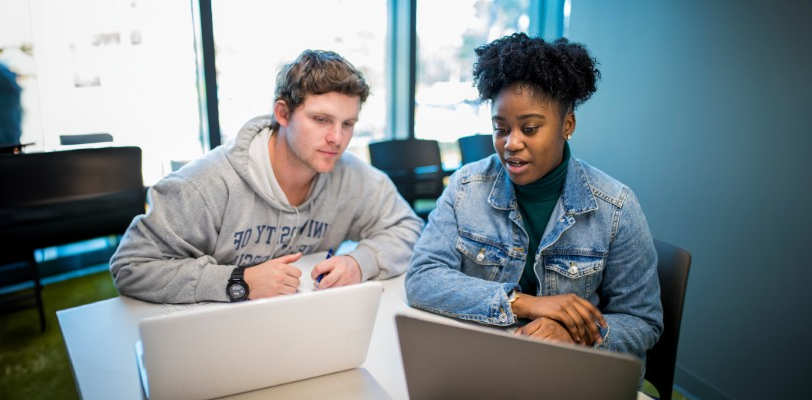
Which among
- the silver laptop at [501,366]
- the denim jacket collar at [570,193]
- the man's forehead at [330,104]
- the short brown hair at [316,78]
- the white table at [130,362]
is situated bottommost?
the white table at [130,362]

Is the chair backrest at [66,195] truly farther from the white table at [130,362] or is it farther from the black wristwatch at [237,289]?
the black wristwatch at [237,289]

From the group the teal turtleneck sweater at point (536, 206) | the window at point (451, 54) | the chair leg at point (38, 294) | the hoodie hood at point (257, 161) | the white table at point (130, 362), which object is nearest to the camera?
the white table at point (130, 362)

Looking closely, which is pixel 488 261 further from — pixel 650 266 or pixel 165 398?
pixel 165 398

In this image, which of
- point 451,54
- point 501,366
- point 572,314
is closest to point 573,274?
point 572,314

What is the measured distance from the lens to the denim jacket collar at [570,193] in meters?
1.27

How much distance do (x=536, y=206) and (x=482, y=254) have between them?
7.3 inches

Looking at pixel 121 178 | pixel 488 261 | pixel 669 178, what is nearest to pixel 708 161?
pixel 669 178

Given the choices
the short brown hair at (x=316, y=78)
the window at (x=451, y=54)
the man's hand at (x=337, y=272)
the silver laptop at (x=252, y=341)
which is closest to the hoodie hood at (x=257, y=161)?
the short brown hair at (x=316, y=78)

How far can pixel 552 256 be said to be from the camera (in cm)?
129

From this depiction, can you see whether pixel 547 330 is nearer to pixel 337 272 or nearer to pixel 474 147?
pixel 337 272

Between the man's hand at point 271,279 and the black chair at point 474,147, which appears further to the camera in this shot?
the black chair at point 474,147

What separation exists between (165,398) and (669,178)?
2.11 meters

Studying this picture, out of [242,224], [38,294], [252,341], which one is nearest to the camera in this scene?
[252,341]

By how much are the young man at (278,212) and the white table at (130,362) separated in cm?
10
